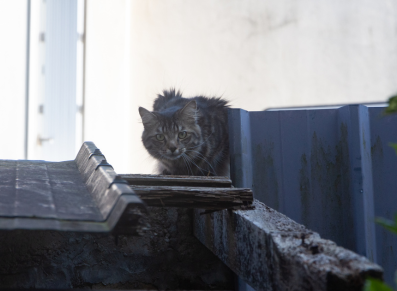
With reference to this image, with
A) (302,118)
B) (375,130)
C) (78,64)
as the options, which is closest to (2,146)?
(78,64)

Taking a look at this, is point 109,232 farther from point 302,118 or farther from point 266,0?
point 266,0

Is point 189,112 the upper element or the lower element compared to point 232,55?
lower

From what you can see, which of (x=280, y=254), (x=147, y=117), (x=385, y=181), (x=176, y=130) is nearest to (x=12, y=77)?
(x=147, y=117)

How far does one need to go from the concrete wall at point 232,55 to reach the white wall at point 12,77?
1.08 m

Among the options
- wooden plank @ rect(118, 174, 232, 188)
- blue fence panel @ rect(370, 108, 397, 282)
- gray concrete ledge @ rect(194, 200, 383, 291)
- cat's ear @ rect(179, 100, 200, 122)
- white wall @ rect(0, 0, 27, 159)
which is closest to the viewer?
gray concrete ledge @ rect(194, 200, 383, 291)

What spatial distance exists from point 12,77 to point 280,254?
3.86 m

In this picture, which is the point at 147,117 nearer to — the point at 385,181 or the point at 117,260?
the point at 117,260

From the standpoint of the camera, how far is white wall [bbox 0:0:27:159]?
13.3ft

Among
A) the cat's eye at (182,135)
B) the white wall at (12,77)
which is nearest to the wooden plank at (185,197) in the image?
the cat's eye at (182,135)

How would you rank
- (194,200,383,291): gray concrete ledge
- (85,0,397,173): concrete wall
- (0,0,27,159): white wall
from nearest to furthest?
1. (194,200,383,291): gray concrete ledge
2. (0,0,27,159): white wall
3. (85,0,397,173): concrete wall

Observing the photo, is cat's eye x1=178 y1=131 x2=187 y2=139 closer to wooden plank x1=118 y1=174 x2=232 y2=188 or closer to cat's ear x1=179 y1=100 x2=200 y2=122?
cat's ear x1=179 y1=100 x2=200 y2=122

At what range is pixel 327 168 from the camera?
2393mm

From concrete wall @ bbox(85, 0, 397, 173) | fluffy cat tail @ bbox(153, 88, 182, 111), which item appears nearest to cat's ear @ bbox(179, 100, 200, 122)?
fluffy cat tail @ bbox(153, 88, 182, 111)

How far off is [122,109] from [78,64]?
3.88ft
